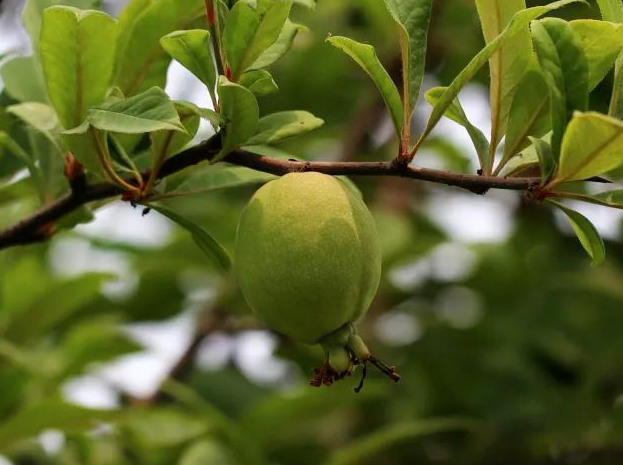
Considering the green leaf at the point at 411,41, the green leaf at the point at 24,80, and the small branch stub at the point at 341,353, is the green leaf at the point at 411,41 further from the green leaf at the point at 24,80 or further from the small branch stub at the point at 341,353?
the green leaf at the point at 24,80

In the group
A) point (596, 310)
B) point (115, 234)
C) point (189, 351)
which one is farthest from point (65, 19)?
point (596, 310)

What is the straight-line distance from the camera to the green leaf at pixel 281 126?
0.93 meters

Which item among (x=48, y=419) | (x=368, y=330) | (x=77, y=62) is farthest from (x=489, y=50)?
(x=368, y=330)

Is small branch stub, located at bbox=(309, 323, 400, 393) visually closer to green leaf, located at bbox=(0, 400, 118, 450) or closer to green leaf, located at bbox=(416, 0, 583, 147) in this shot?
green leaf, located at bbox=(416, 0, 583, 147)

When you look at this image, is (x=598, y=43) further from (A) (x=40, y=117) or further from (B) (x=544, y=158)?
Result: (A) (x=40, y=117)

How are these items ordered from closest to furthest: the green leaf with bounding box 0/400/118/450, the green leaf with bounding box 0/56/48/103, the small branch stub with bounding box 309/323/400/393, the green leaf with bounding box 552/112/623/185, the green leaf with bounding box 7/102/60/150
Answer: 1. the green leaf with bounding box 552/112/623/185
2. the small branch stub with bounding box 309/323/400/393
3. the green leaf with bounding box 7/102/60/150
4. the green leaf with bounding box 0/56/48/103
5. the green leaf with bounding box 0/400/118/450

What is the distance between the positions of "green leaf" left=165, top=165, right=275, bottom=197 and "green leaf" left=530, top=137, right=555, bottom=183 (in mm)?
304

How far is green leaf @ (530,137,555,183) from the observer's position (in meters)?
0.85

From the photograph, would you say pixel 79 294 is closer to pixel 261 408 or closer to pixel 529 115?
pixel 261 408

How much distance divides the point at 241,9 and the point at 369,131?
155cm

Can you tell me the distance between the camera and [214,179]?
107cm

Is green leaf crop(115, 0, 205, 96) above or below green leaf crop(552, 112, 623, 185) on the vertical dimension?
below

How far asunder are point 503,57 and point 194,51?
270mm

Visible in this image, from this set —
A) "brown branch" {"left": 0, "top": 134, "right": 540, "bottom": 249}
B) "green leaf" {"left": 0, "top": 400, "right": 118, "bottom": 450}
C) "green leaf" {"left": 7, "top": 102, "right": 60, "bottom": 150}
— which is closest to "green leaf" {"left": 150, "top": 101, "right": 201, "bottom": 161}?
"brown branch" {"left": 0, "top": 134, "right": 540, "bottom": 249}
